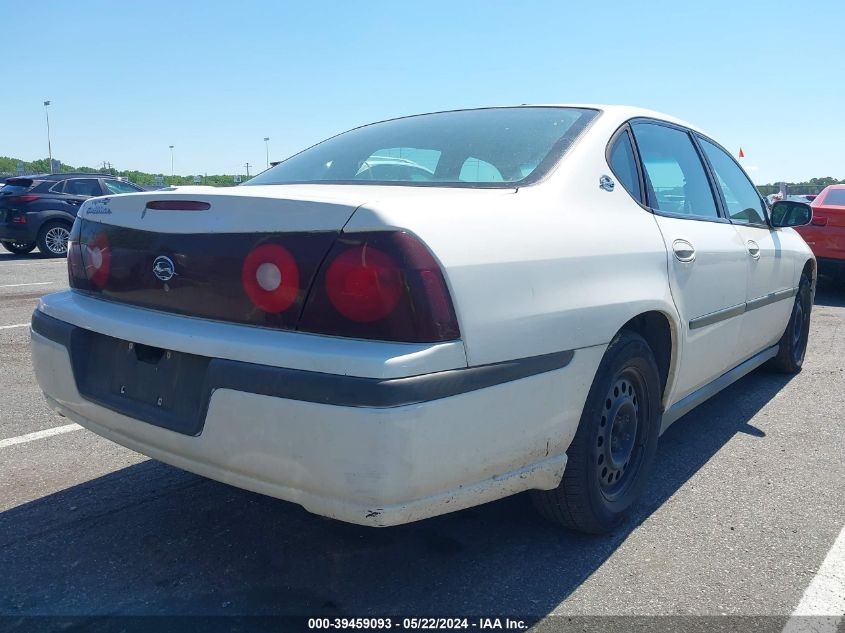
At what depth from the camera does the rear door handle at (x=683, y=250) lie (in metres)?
2.87

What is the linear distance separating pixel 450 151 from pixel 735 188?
205 centimetres

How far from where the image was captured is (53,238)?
13.6 metres

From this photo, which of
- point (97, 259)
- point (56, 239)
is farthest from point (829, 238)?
point (56, 239)

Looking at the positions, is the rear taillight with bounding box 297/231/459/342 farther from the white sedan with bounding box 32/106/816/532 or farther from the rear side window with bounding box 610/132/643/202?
the rear side window with bounding box 610/132/643/202

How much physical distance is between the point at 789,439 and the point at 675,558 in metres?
1.65

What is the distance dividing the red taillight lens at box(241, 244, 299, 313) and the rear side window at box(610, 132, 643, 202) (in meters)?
1.40

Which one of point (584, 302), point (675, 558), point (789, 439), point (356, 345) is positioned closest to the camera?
point (356, 345)

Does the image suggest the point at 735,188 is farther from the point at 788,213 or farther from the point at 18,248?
the point at 18,248

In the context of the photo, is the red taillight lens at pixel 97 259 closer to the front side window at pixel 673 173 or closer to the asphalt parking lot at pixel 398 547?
the asphalt parking lot at pixel 398 547

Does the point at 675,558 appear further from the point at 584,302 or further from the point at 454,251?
the point at 454,251

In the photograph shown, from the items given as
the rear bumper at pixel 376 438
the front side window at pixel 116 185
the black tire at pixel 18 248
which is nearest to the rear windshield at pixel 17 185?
the black tire at pixel 18 248

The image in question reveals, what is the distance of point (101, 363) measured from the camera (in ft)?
7.64

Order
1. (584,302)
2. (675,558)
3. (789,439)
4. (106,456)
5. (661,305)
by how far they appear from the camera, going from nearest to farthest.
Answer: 1. (584,302)
2. (675,558)
3. (661,305)
4. (106,456)
5. (789,439)

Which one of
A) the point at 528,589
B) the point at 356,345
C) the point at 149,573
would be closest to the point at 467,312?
the point at 356,345
